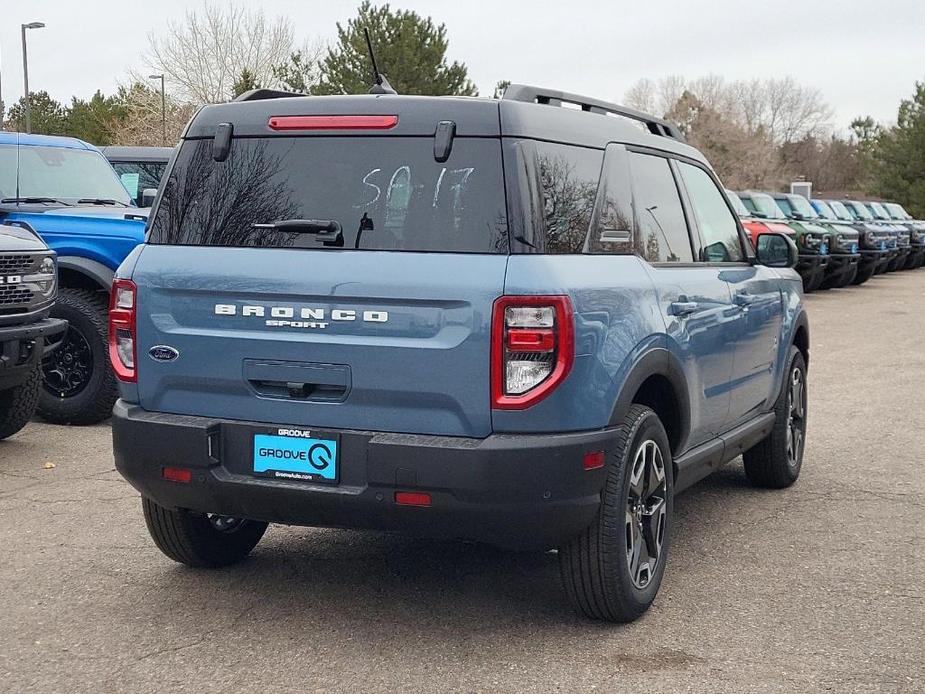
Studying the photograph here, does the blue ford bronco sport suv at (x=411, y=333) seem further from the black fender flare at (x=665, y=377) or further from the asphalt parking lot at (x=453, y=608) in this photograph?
the asphalt parking lot at (x=453, y=608)

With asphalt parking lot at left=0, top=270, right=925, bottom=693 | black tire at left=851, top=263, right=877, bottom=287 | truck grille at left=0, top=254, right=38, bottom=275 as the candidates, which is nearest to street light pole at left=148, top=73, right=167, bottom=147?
black tire at left=851, top=263, right=877, bottom=287

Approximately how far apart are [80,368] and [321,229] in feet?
17.0

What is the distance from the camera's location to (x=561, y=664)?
13.4ft

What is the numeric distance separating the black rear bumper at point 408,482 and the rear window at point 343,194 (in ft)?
2.13

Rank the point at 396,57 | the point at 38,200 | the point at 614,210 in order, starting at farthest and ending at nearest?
the point at 396,57 < the point at 38,200 < the point at 614,210

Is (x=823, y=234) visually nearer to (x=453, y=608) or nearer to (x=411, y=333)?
(x=453, y=608)

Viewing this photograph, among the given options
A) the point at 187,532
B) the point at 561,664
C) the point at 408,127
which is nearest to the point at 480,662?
the point at 561,664

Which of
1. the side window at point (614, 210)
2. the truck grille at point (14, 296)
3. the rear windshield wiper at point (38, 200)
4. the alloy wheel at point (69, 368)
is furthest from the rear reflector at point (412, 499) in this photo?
the rear windshield wiper at point (38, 200)

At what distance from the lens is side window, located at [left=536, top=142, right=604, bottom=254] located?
4.16 metres

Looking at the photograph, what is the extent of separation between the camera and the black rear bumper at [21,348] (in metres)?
7.18

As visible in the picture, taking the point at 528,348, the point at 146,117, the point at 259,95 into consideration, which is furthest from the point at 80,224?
the point at 146,117

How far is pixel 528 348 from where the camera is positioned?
3.91m

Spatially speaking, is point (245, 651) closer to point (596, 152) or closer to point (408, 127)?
point (408, 127)

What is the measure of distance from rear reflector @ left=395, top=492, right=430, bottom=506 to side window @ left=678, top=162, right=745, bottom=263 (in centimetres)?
209
